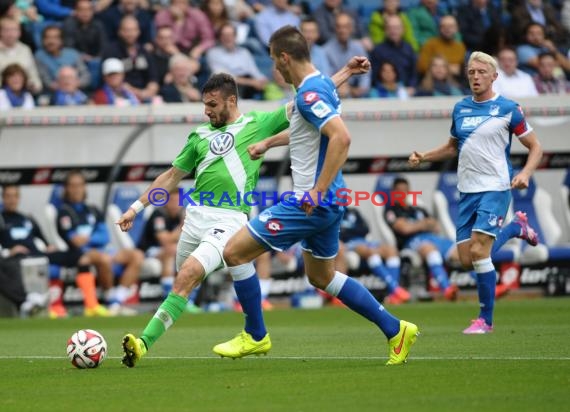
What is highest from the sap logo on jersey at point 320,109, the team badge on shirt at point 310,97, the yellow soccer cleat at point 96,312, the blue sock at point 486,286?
the team badge on shirt at point 310,97

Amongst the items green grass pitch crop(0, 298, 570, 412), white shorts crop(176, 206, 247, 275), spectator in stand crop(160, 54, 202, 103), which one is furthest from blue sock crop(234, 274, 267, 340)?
spectator in stand crop(160, 54, 202, 103)

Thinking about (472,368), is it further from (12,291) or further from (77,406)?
(12,291)

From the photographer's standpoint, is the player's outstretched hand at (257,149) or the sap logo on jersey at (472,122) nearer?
the player's outstretched hand at (257,149)

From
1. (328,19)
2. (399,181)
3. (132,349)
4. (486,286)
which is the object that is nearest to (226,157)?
(132,349)

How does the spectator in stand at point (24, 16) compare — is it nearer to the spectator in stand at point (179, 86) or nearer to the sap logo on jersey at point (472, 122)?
the spectator in stand at point (179, 86)

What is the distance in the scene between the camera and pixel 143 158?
19.1 m

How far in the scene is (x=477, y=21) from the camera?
23.6 m

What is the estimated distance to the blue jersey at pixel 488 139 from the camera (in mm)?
12188

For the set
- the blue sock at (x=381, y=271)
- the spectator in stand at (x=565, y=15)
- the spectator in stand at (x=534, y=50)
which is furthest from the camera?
the spectator in stand at (x=565, y=15)

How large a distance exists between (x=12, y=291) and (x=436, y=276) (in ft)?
19.3

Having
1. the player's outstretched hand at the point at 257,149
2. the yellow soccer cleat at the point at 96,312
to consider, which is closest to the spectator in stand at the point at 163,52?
the yellow soccer cleat at the point at 96,312

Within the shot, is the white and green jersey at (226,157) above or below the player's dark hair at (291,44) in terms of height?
below

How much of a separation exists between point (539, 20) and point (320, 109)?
1645 centimetres

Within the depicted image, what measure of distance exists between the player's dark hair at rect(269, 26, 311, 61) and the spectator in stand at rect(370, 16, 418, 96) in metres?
12.7
